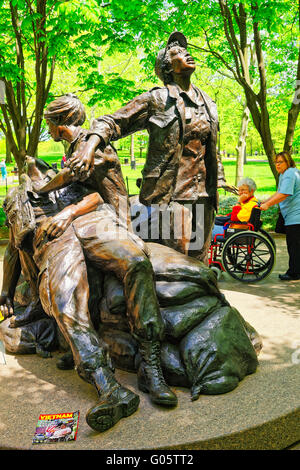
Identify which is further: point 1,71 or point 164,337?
point 1,71

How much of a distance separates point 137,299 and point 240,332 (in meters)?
0.88

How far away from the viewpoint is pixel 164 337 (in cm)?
333

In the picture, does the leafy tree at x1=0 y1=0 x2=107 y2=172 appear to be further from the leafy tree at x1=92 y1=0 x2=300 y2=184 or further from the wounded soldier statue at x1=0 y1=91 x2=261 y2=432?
the wounded soldier statue at x1=0 y1=91 x2=261 y2=432

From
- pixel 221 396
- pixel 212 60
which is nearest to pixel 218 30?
pixel 212 60

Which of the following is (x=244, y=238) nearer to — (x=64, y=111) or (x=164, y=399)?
(x=64, y=111)

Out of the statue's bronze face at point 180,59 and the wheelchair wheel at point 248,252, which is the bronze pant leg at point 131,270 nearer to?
the statue's bronze face at point 180,59

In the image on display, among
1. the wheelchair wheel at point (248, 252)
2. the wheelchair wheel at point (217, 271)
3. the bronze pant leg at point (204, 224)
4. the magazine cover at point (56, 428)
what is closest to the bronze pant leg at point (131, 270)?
the magazine cover at point (56, 428)

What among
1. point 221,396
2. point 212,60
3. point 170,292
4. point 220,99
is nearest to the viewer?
point 221,396

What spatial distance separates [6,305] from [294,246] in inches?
163

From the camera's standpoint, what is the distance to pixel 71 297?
326cm

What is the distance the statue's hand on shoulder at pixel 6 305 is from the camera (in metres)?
4.30

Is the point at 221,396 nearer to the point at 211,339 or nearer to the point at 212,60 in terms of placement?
the point at 211,339

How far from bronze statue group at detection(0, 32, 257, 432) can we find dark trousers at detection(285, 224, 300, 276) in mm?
2215

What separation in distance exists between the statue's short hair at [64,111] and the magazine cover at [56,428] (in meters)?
2.42
